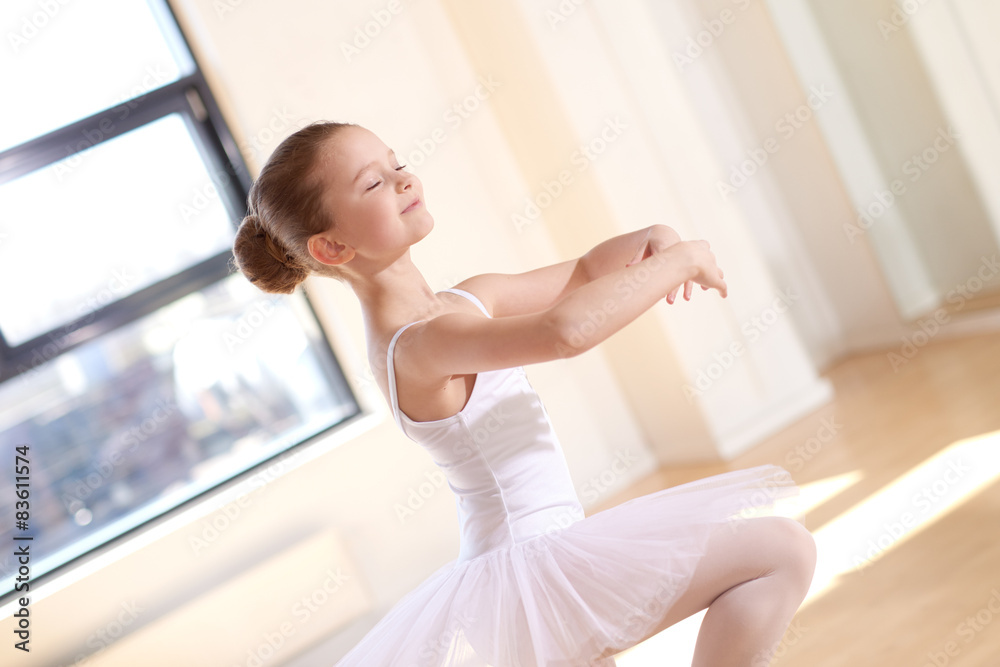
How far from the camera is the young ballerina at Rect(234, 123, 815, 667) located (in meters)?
1.14

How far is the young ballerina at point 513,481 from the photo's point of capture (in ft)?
3.75

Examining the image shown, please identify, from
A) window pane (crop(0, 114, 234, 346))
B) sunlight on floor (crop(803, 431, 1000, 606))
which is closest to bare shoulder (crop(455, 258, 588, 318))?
sunlight on floor (crop(803, 431, 1000, 606))

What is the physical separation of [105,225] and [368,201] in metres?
2.51

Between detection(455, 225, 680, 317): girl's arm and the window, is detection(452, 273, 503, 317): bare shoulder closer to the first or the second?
detection(455, 225, 680, 317): girl's arm

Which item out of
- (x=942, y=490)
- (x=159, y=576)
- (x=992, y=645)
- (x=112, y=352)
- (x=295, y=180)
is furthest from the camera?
(x=112, y=352)

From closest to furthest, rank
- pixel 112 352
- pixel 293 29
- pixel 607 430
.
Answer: pixel 112 352 → pixel 293 29 → pixel 607 430

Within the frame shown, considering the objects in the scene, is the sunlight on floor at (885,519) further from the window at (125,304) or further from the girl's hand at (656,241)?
the window at (125,304)

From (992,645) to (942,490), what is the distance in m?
0.76

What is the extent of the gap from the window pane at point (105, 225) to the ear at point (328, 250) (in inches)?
91.5

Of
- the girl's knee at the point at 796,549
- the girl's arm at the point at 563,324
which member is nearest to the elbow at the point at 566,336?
the girl's arm at the point at 563,324

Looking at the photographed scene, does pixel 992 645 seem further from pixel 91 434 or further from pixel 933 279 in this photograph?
pixel 91 434

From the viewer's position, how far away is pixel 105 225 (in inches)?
133

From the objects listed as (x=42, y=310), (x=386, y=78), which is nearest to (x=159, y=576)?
(x=42, y=310)

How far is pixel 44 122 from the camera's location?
331 centimetres
